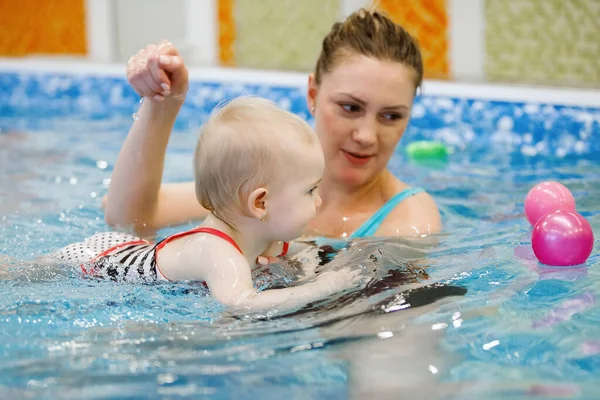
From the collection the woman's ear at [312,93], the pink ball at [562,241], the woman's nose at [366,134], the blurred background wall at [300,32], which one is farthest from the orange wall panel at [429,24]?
the pink ball at [562,241]

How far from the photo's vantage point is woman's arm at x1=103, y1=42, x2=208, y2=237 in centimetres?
283

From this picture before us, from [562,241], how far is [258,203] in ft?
3.17

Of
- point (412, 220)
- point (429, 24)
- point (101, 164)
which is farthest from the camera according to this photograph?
point (429, 24)

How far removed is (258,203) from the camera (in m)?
2.49

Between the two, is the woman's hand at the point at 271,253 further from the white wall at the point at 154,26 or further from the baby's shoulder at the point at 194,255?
the white wall at the point at 154,26

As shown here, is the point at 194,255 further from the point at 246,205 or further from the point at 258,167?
the point at 258,167

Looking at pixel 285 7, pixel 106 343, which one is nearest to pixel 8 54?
pixel 285 7

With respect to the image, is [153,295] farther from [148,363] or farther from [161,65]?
[161,65]

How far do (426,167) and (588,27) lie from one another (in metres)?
2.05

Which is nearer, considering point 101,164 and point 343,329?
point 343,329

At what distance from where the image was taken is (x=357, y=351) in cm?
208

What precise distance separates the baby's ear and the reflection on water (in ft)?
0.69

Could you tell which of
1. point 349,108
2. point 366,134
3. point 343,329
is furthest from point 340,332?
point 349,108

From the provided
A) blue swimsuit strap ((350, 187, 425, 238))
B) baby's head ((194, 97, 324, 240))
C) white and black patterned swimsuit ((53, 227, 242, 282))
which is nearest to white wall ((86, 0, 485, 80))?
blue swimsuit strap ((350, 187, 425, 238))
